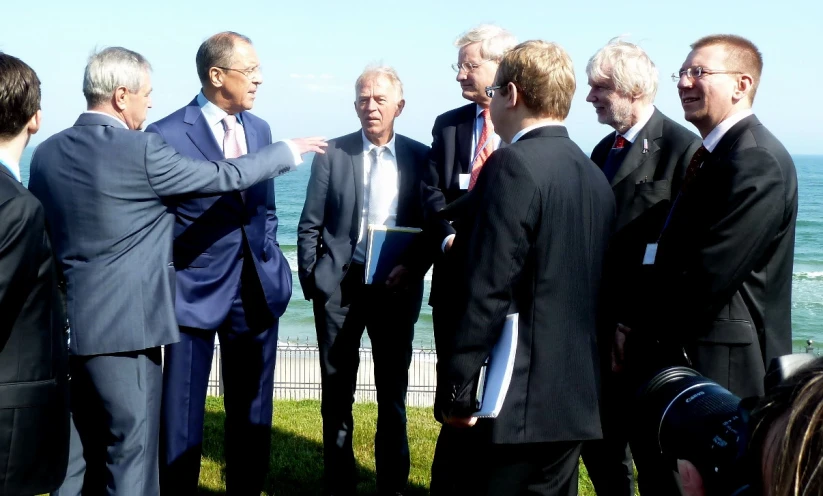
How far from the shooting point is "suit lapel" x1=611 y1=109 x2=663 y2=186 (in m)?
4.23

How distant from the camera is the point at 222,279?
14.7 feet

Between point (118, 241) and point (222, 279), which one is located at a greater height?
point (118, 241)

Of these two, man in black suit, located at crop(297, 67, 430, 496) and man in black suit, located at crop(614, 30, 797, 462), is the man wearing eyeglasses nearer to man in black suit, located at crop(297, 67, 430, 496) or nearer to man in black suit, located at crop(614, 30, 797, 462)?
man in black suit, located at crop(297, 67, 430, 496)

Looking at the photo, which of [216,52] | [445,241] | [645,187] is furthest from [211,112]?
[645,187]

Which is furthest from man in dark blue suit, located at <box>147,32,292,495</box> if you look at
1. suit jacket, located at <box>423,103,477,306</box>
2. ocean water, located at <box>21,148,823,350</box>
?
ocean water, located at <box>21,148,823,350</box>

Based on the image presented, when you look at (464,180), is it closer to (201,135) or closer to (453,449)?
(201,135)

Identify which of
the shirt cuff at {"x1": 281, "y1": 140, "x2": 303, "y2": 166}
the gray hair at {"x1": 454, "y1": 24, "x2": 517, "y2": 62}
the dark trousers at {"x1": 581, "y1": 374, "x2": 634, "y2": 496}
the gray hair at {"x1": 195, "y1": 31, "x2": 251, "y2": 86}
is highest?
the gray hair at {"x1": 454, "y1": 24, "x2": 517, "y2": 62}

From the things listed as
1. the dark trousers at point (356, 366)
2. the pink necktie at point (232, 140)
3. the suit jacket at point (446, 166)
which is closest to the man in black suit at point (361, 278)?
the dark trousers at point (356, 366)

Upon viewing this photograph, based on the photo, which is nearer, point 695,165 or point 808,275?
point 695,165

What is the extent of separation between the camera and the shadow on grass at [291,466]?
523cm

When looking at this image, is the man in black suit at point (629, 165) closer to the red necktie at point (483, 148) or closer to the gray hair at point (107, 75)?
the red necktie at point (483, 148)

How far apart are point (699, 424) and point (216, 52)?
344 cm

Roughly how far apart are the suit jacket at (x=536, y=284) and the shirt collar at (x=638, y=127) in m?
1.31

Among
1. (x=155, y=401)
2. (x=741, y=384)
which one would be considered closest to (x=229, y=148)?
(x=155, y=401)
